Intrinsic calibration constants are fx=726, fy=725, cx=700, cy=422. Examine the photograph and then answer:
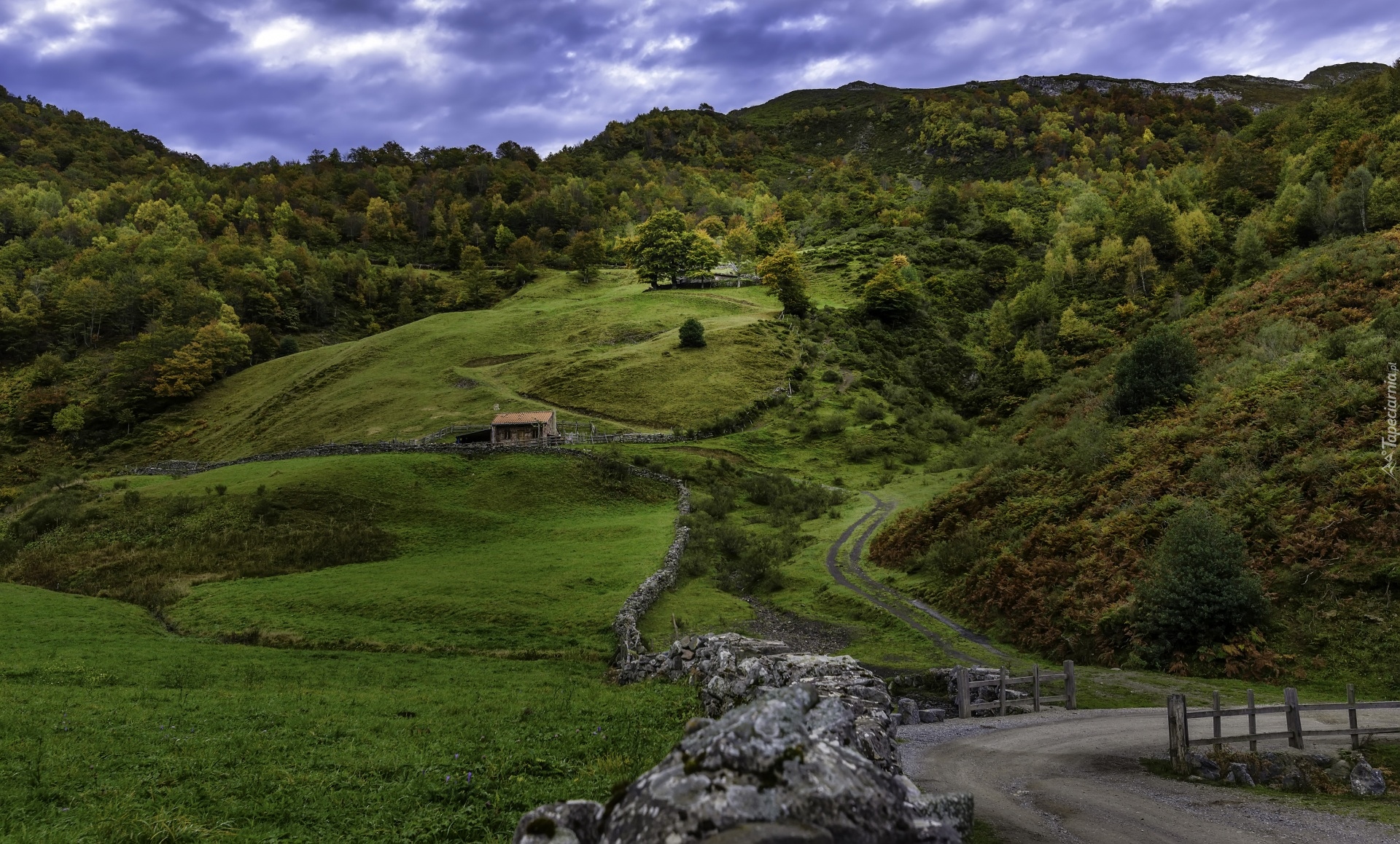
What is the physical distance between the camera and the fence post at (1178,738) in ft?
47.1

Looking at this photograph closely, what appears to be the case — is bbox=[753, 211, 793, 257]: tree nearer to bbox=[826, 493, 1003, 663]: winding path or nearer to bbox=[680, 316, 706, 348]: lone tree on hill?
bbox=[680, 316, 706, 348]: lone tree on hill

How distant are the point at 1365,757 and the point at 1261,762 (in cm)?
216

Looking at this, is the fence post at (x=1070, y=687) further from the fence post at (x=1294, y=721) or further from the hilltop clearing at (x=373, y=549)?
the hilltop clearing at (x=373, y=549)

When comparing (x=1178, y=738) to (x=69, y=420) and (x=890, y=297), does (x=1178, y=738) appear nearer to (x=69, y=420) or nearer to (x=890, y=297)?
(x=890, y=297)


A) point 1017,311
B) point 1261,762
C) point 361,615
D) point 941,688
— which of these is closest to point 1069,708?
point 941,688

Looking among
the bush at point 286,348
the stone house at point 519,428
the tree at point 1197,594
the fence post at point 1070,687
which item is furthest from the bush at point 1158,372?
the bush at point 286,348

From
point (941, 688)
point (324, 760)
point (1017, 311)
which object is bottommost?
point (941, 688)

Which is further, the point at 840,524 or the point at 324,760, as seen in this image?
the point at 840,524

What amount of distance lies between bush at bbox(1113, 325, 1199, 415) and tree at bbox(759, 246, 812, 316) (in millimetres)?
73999

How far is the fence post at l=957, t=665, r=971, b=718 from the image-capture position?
20.9 metres

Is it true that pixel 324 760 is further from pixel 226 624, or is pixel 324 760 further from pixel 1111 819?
pixel 226 624

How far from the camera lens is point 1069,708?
69.4 feet

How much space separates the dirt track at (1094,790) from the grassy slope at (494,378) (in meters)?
63.7

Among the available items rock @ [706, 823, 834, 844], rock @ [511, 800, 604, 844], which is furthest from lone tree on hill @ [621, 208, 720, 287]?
rock @ [706, 823, 834, 844]
